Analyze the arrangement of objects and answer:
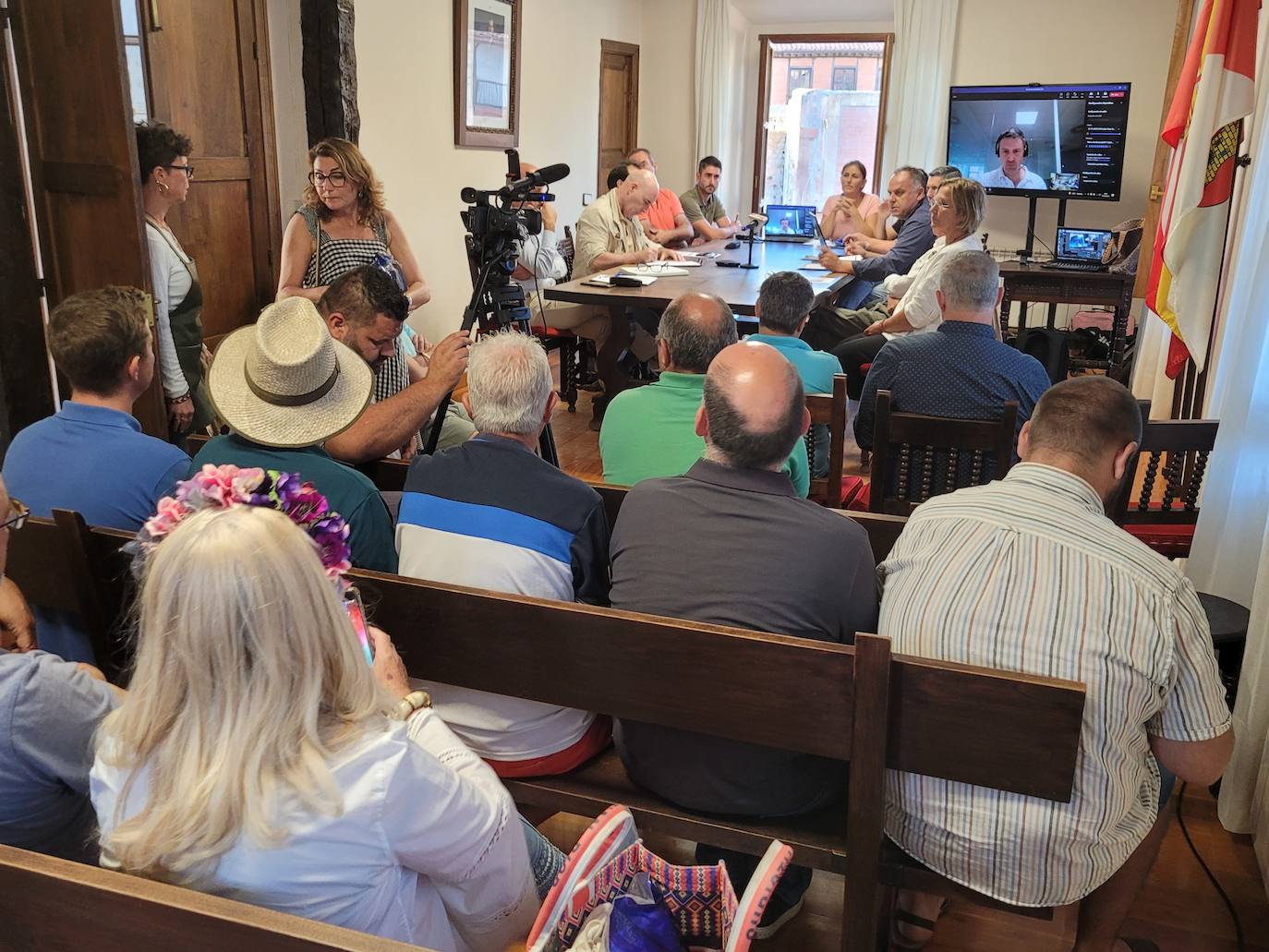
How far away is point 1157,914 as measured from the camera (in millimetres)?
1959

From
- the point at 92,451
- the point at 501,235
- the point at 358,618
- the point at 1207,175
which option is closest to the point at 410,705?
the point at 358,618

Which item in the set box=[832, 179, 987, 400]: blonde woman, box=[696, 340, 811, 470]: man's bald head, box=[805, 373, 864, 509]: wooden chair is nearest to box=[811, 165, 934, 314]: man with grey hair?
box=[832, 179, 987, 400]: blonde woman

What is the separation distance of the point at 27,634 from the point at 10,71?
2.45 metres

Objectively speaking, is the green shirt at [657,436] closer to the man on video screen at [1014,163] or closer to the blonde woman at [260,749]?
the blonde woman at [260,749]

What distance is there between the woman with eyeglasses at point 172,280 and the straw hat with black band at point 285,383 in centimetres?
144

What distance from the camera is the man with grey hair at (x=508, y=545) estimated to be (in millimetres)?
1705

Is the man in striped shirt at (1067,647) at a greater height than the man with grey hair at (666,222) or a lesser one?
lesser

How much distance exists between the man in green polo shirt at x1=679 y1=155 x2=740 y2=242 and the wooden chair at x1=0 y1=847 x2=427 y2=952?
264 inches

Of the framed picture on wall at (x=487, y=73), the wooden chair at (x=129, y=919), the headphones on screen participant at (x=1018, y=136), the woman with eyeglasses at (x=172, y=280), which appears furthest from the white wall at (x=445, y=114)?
the wooden chair at (x=129, y=919)

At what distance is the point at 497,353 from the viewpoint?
1859mm

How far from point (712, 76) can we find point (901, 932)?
7649mm

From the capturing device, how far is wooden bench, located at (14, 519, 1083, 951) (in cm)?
134

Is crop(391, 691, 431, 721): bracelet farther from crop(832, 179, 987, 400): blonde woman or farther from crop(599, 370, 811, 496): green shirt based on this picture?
crop(832, 179, 987, 400): blonde woman

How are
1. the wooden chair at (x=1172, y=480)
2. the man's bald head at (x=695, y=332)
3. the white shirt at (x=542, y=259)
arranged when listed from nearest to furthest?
the wooden chair at (x=1172, y=480) → the man's bald head at (x=695, y=332) → the white shirt at (x=542, y=259)
